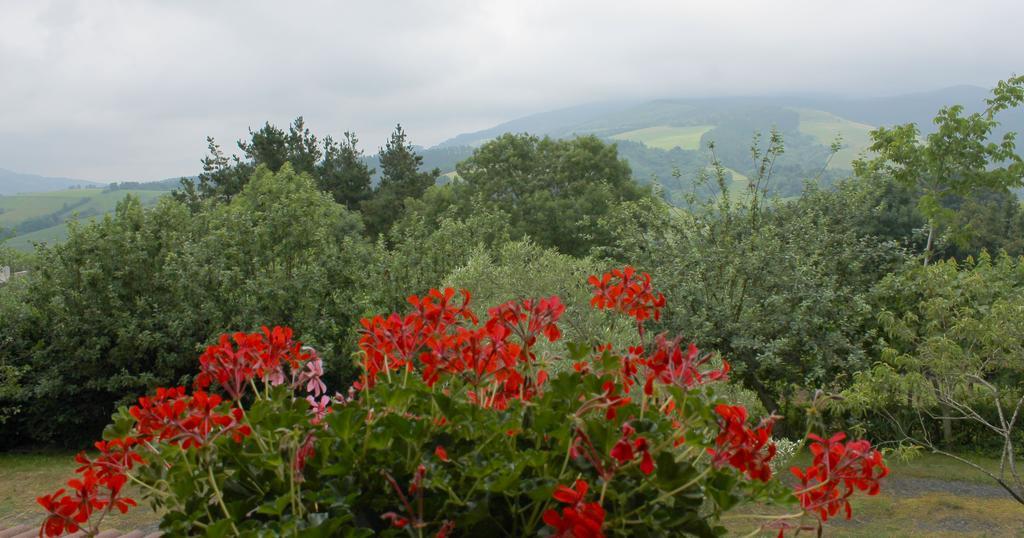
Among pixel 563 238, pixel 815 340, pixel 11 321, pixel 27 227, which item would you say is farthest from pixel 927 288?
pixel 27 227

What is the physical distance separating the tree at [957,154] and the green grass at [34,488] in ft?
46.3

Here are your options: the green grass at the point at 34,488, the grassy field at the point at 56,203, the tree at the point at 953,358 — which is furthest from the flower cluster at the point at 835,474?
the grassy field at the point at 56,203

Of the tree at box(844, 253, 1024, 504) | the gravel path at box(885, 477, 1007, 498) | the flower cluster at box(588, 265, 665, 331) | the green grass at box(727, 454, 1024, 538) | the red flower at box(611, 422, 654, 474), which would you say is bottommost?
the gravel path at box(885, 477, 1007, 498)

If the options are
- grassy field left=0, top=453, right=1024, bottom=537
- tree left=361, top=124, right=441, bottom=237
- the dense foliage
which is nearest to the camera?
grassy field left=0, top=453, right=1024, bottom=537

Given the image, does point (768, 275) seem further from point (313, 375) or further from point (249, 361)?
point (249, 361)

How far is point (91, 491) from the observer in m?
1.45

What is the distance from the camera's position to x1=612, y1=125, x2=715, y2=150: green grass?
12900 cm

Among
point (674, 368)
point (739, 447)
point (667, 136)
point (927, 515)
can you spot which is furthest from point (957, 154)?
point (667, 136)

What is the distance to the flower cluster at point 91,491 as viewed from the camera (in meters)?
1.38

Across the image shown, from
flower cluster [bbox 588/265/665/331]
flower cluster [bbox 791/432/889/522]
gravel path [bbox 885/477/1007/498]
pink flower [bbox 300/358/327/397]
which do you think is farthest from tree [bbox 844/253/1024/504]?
pink flower [bbox 300/358/327/397]

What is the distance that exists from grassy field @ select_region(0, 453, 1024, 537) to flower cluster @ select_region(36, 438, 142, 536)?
6166 mm

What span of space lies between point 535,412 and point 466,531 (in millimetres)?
256

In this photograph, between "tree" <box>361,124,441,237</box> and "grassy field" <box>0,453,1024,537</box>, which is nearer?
"grassy field" <box>0,453,1024,537</box>

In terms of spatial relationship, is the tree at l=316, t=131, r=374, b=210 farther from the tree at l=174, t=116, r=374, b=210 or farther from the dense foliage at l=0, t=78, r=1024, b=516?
the dense foliage at l=0, t=78, r=1024, b=516
